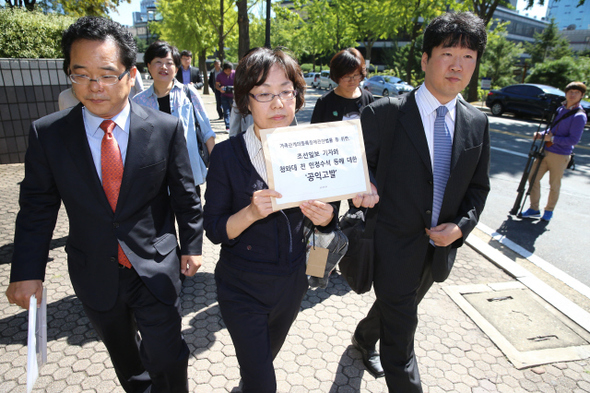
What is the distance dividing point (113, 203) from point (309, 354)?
198cm

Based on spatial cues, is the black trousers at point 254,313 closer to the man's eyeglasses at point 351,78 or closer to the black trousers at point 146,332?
the black trousers at point 146,332

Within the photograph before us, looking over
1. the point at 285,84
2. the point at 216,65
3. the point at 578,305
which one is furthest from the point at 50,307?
the point at 216,65

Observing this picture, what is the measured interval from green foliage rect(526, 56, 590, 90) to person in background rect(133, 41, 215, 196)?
25027 mm

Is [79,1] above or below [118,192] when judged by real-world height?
above

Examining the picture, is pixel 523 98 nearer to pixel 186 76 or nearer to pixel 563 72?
pixel 563 72

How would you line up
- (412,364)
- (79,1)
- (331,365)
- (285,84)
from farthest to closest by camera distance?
(79,1) < (331,365) < (412,364) < (285,84)

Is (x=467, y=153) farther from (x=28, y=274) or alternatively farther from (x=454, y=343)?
(x=28, y=274)

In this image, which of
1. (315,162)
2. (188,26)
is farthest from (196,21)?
(315,162)

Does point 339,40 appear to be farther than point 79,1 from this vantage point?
Yes

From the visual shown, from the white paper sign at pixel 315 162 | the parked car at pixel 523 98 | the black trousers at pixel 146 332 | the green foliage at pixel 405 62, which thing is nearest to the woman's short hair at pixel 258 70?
the white paper sign at pixel 315 162

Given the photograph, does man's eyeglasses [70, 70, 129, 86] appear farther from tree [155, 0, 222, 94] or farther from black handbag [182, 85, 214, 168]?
tree [155, 0, 222, 94]

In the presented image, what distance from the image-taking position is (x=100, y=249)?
201cm

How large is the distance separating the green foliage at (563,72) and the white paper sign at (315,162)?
85.1 feet

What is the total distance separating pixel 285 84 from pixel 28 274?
160 centimetres
